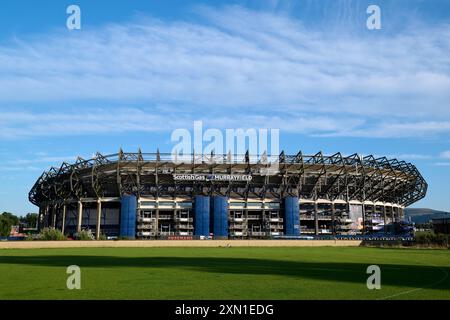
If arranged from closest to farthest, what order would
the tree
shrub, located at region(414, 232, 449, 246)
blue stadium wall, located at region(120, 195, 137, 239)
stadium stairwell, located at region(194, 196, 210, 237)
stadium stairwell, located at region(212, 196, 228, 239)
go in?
shrub, located at region(414, 232, 449, 246) → blue stadium wall, located at region(120, 195, 137, 239) → stadium stairwell, located at region(194, 196, 210, 237) → stadium stairwell, located at region(212, 196, 228, 239) → the tree

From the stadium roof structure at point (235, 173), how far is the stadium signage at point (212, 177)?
1.51 m

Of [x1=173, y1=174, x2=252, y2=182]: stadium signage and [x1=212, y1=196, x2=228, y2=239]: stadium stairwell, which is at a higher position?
[x1=173, y1=174, x2=252, y2=182]: stadium signage

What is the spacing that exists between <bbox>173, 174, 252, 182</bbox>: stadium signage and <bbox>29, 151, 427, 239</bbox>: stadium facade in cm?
23

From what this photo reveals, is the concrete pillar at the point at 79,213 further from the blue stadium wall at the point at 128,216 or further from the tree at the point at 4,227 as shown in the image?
the tree at the point at 4,227

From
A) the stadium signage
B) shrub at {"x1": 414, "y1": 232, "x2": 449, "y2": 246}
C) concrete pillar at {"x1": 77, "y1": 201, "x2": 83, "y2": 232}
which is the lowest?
shrub at {"x1": 414, "y1": 232, "x2": 449, "y2": 246}

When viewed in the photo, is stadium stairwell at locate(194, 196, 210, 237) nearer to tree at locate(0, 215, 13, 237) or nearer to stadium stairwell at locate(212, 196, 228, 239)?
stadium stairwell at locate(212, 196, 228, 239)

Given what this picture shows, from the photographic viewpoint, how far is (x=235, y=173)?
9819cm

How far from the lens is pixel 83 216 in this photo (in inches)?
4183

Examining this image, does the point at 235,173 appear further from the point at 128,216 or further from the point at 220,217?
the point at 128,216

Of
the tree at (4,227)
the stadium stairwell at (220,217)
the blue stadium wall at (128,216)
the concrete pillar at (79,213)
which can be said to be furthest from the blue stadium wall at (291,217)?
the tree at (4,227)

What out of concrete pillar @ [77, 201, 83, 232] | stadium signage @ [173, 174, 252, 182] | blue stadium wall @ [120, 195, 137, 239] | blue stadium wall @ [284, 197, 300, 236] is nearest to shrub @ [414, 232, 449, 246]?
blue stadium wall @ [284, 197, 300, 236]

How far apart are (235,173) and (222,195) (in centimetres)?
707

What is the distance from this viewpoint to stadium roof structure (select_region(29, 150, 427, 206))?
9625 cm
